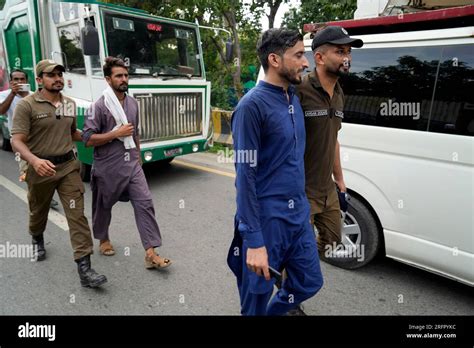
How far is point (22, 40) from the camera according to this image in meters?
6.76

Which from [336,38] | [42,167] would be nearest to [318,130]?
[336,38]

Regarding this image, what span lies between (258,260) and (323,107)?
1077mm

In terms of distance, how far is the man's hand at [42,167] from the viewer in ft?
9.23

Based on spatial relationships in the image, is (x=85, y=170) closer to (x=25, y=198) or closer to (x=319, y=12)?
(x=25, y=198)

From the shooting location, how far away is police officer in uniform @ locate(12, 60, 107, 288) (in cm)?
295

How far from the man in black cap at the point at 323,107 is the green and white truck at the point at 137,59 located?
138 inches

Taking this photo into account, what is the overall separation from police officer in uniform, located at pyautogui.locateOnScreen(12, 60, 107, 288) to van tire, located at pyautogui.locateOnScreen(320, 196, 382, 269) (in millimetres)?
1934

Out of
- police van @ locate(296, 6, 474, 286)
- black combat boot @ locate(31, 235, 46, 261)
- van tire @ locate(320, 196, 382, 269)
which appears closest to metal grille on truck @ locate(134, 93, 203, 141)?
black combat boot @ locate(31, 235, 46, 261)

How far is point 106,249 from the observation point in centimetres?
362

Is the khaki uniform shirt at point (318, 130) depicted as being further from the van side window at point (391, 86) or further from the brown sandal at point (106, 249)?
the brown sandal at point (106, 249)

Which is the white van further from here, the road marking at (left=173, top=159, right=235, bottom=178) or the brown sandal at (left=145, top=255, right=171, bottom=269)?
the road marking at (left=173, top=159, right=235, bottom=178)

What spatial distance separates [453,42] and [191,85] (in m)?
4.21

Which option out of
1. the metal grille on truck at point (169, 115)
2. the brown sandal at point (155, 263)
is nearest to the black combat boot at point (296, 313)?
the brown sandal at point (155, 263)
